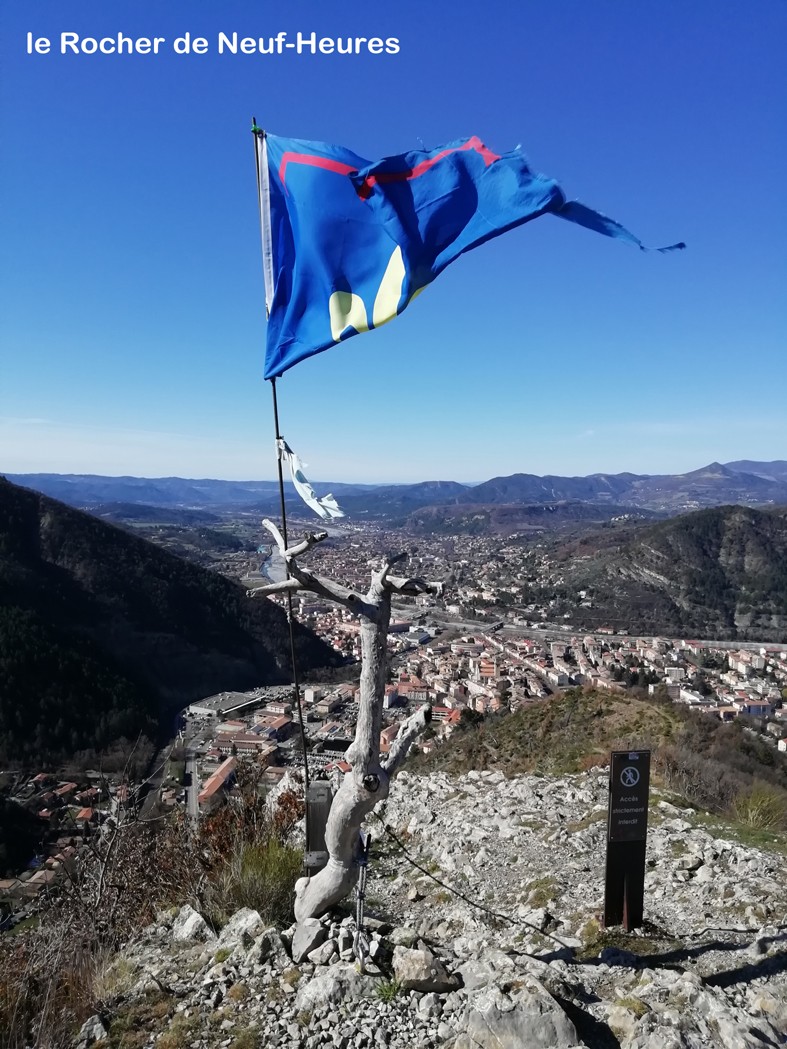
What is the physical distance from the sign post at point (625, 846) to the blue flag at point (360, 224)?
409cm

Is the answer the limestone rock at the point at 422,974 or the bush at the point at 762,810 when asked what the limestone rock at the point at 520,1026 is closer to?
the limestone rock at the point at 422,974

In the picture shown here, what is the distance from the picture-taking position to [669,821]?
7.43m

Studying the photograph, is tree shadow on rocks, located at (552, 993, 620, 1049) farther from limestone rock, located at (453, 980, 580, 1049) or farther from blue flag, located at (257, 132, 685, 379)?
blue flag, located at (257, 132, 685, 379)

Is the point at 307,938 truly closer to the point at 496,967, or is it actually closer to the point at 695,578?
the point at 496,967

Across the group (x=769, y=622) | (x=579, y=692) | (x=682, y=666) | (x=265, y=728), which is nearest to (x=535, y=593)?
(x=769, y=622)

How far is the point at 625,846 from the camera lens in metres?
5.14

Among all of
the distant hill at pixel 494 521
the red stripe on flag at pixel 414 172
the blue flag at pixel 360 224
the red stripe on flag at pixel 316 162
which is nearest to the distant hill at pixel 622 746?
the blue flag at pixel 360 224

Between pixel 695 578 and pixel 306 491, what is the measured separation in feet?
269

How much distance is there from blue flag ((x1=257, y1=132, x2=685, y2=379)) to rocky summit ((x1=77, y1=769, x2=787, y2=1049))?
4070 mm

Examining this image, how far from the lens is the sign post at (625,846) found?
5.13 meters

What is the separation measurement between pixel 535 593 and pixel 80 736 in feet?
205

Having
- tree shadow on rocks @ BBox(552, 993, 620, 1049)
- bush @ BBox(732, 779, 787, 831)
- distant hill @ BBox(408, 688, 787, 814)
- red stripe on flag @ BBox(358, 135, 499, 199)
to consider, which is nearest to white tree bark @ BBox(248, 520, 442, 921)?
tree shadow on rocks @ BBox(552, 993, 620, 1049)

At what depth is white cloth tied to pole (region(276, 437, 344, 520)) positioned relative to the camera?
145 inches

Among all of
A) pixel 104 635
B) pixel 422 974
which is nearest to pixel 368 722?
pixel 422 974
